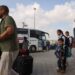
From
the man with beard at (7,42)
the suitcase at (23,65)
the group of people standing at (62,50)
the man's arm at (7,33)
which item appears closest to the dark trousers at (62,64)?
the group of people standing at (62,50)

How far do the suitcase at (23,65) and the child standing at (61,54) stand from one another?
158 centimetres

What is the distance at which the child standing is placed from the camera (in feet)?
45.5

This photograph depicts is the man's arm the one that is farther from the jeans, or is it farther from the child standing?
the child standing

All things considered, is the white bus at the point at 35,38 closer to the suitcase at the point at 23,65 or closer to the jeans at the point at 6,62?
the suitcase at the point at 23,65

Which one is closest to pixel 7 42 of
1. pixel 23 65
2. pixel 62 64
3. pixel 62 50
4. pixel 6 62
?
pixel 6 62

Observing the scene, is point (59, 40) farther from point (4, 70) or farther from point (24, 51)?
point (4, 70)

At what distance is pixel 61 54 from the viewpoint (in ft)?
46.1

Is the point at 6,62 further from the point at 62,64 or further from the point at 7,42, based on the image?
the point at 62,64

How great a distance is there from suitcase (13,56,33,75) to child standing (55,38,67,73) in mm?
1584

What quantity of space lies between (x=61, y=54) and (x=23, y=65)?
7.57ft

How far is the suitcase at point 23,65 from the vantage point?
12102mm

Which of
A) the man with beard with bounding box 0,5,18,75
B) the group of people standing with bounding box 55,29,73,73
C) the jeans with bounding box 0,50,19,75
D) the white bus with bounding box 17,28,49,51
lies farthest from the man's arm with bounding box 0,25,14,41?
the white bus with bounding box 17,28,49,51

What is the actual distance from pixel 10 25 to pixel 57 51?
684 centimetres

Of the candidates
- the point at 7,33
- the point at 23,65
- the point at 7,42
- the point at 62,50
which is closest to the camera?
the point at 7,33
